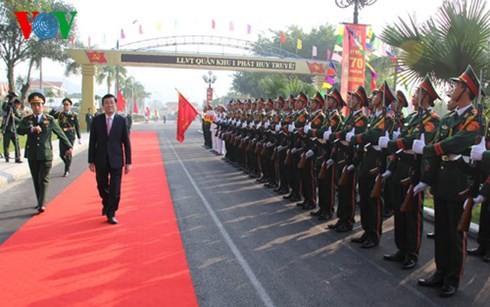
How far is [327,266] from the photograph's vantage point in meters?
5.21

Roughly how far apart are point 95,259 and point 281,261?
2109 mm

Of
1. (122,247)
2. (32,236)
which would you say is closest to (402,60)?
(122,247)

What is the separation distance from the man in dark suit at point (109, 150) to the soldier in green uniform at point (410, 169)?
12.3 feet

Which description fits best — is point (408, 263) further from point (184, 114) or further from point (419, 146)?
point (184, 114)

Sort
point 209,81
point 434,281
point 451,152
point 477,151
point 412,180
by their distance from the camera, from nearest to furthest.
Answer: point 477,151 → point 451,152 → point 434,281 → point 412,180 → point 209,81

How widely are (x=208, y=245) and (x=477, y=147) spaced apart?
331cm

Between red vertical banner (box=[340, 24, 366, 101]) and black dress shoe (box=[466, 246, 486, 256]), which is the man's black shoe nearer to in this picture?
black dress shoe (box=[466, 246, 486, 256])

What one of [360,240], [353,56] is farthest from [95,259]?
[353,56]

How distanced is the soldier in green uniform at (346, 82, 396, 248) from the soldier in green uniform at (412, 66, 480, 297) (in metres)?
1.28

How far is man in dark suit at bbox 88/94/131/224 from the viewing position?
22.6ft

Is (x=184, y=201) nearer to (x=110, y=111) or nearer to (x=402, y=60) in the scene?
(x=110, y=111)

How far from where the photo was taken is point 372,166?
5906mm

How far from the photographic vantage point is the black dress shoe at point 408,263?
5137 mm

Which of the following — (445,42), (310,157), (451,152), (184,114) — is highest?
(445,42)
